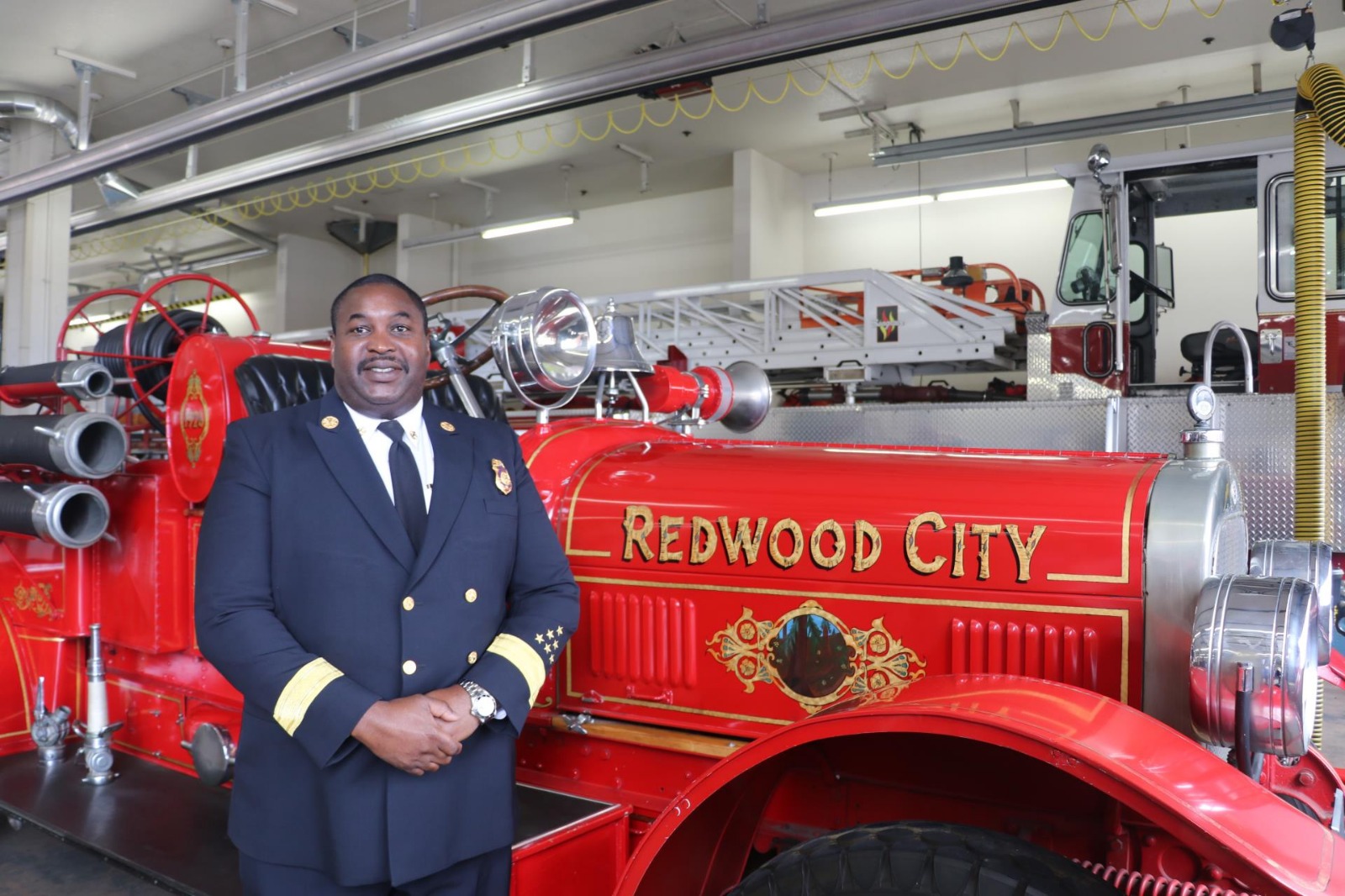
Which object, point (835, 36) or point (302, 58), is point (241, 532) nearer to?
point (835, 36)

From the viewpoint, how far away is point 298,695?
158 cm

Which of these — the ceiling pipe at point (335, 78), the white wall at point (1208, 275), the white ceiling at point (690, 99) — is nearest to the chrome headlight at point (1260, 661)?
the ceiling pipe at point (335, 78)

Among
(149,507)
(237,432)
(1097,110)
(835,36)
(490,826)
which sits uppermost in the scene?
(1097,110)

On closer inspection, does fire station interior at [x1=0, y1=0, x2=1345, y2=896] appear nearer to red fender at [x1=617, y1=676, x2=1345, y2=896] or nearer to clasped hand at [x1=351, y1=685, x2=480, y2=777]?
red fender at [x1=617, y1=676, x2=1345, y2=896]

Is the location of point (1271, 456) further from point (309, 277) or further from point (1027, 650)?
point (309, 277)

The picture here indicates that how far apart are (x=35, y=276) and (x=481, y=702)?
1008cm

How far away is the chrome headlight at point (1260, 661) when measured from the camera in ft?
5.17

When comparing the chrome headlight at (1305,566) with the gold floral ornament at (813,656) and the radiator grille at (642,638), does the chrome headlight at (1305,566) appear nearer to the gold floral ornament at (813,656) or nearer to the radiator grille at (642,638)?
the gold floral ornament at (813,656)

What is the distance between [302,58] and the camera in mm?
10109

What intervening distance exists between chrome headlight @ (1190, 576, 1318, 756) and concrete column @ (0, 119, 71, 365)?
34.6 ft

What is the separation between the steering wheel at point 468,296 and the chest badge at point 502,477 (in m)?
0.72

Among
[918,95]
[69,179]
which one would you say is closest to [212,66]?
[69,179]

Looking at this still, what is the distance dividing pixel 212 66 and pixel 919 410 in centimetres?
809

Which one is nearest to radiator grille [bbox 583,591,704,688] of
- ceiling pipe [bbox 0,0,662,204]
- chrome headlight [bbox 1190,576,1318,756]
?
chrome headlight [bbox 1190,576,1318,756]
